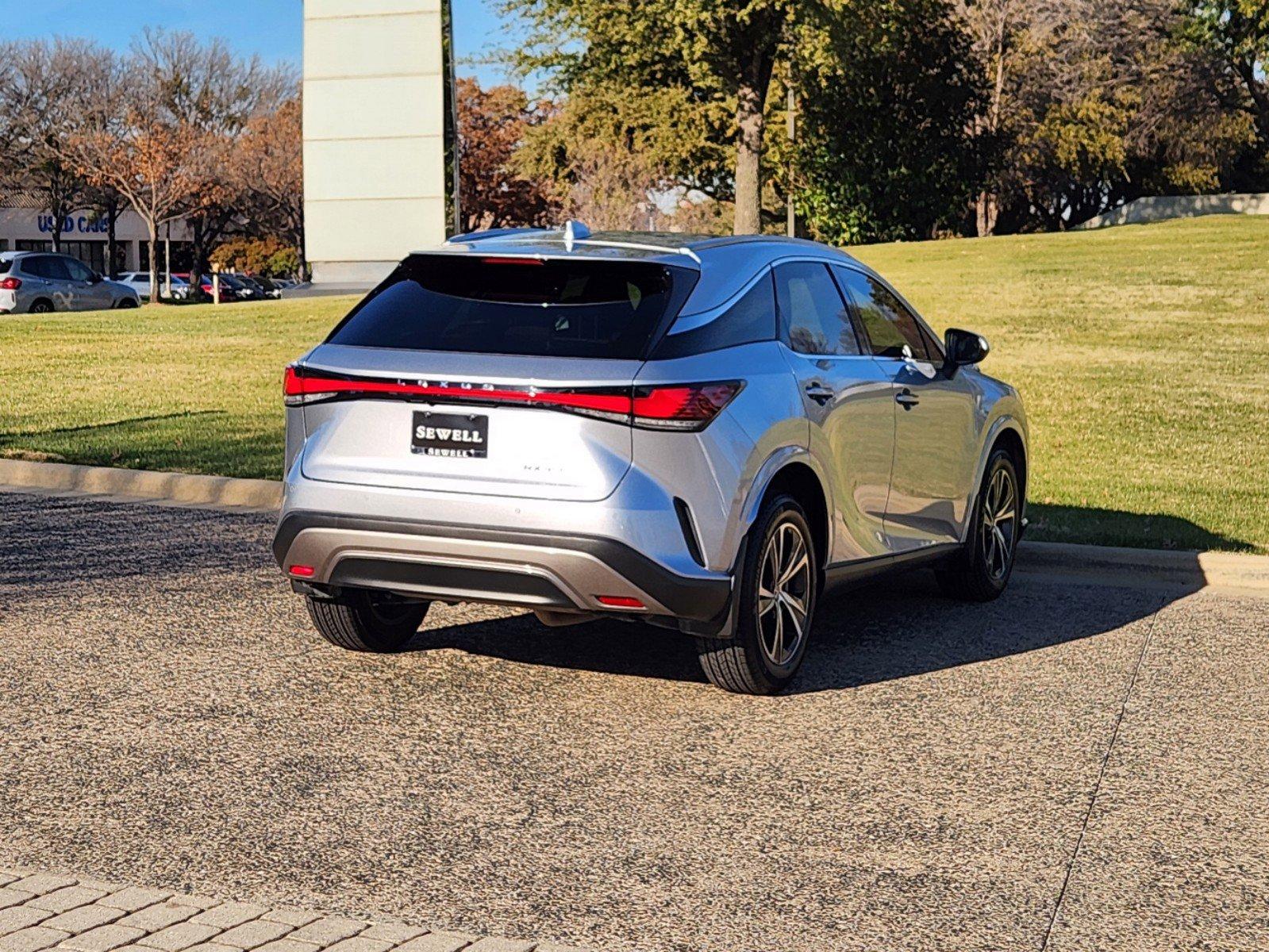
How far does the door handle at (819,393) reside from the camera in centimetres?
721

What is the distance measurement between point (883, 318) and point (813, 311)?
2.90 feet

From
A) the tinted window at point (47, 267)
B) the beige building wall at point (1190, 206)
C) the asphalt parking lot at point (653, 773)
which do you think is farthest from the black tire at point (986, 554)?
the beige building wall at point (1190, 206)

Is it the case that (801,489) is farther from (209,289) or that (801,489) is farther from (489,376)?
(209,289)

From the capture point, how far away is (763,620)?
22.6 ft

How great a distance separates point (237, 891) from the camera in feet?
15.3

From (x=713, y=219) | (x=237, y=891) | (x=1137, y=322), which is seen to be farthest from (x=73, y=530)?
(x=713, y=219)

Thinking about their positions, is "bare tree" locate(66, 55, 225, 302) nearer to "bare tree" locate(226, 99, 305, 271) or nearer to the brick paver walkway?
"bare tree" locate(226, 99, 305, 271)

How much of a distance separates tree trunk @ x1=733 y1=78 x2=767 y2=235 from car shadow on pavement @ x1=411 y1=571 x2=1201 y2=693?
102 feet

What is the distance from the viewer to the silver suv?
6266mm

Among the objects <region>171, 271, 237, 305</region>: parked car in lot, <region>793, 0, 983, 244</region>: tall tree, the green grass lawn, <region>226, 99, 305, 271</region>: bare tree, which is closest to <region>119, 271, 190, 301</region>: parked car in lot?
<region>171, 271, 237, 305</region>: parked car in lot

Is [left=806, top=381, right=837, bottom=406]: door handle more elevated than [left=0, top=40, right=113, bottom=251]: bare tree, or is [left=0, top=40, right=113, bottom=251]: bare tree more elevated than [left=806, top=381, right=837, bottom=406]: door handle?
[left=0, top=40, right=113, bottom=251]: bare tree

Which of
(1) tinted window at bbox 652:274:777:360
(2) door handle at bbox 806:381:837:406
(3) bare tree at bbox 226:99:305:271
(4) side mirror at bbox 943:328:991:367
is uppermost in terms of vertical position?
(3) bare tree at bbox 226:99:305:271

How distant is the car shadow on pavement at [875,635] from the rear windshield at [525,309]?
1627mm

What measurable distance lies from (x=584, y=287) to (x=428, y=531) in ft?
3.69
